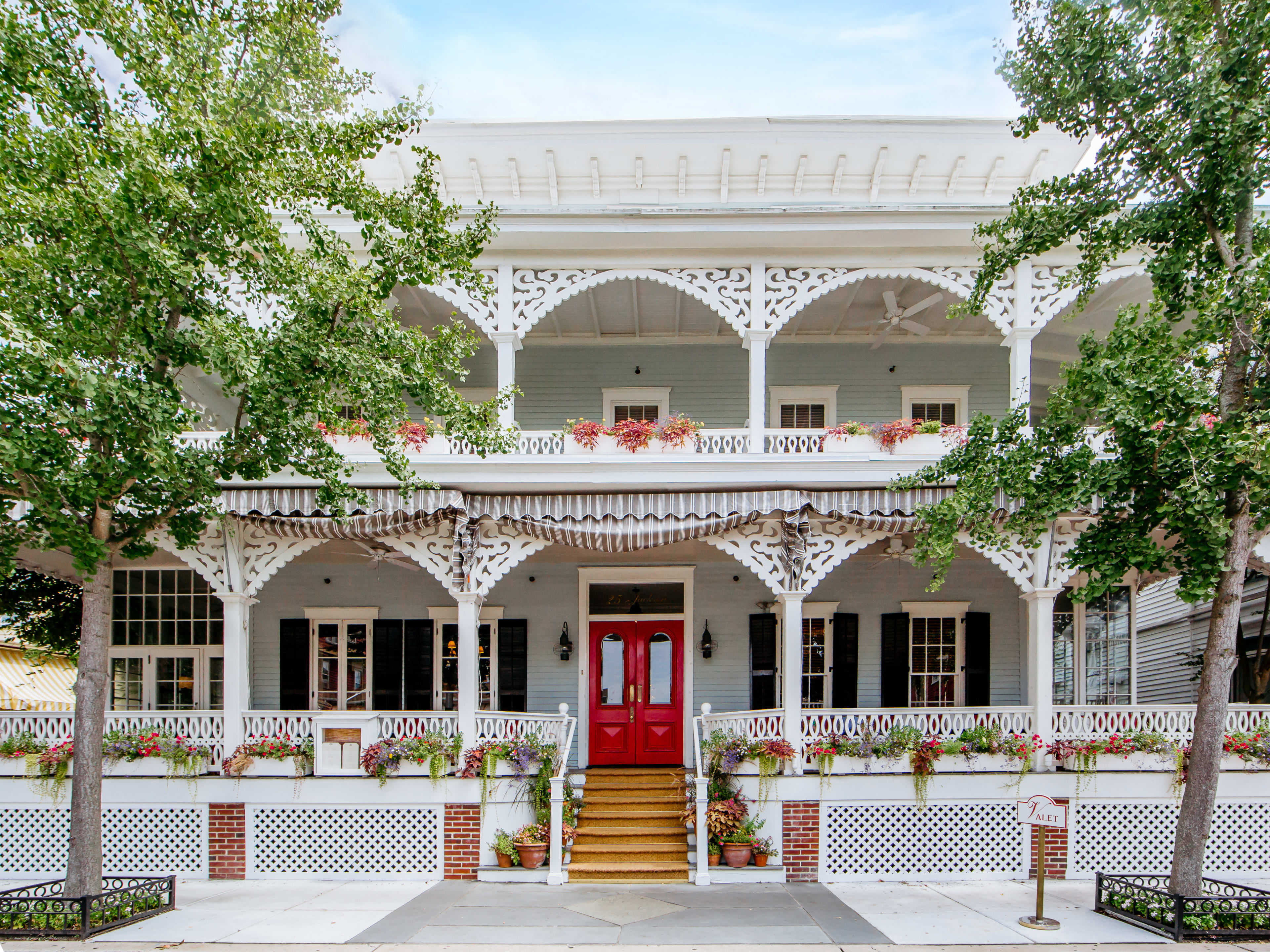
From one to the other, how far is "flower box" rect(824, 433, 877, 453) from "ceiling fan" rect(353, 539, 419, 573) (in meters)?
5.52

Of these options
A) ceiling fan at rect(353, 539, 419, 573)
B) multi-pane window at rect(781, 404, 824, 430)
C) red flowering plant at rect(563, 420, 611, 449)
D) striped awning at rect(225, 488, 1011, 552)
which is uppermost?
multi-pane window at rect(781, 404, 824, 430)

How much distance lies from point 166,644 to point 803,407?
10138 millimetres

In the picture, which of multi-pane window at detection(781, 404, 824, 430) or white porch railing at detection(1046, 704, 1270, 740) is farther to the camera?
multi-pane window at detection(781, 404, 824, 430)

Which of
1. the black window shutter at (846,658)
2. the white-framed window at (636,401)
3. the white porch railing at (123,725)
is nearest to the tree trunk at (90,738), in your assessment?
the white porch railing at (123,725)

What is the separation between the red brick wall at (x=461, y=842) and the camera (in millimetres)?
10133

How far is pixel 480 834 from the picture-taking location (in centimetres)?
1019

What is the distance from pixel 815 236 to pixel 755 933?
746 centimetres

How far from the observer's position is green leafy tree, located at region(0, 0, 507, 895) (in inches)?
292

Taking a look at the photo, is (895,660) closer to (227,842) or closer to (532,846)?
(532,846)

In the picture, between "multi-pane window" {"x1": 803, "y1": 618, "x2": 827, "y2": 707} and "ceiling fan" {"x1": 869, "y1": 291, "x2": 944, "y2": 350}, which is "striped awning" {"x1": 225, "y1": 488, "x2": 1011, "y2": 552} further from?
"multi-pane window" {"x1": 803, "y1": 618, "x2": 827, "y2": 707}

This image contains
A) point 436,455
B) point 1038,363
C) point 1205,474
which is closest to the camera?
point 1205,474

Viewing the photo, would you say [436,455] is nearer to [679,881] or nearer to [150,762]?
[150,762]

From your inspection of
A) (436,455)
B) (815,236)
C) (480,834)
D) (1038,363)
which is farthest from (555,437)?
(1038,363)

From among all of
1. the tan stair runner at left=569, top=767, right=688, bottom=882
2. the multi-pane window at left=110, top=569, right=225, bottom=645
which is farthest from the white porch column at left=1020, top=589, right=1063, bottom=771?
the multi-pane window at left=110, top=569, right=225, bottom=645
